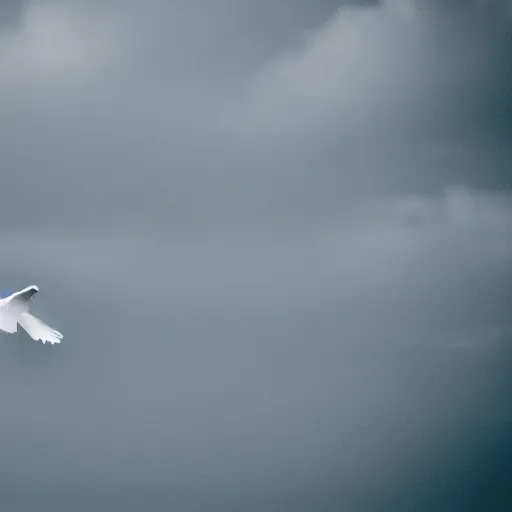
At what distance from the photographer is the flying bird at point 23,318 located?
444 inches

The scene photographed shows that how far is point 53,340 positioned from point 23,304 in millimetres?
710

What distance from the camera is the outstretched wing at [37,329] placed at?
1185 centimetres

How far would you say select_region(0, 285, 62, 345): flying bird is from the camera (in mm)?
11281

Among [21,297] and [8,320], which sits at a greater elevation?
[21,297]

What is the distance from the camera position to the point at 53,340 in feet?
39.1

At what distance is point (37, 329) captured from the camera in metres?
12.2

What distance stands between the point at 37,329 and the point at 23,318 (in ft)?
1.19

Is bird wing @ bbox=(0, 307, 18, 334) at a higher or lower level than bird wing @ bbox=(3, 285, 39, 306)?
lower

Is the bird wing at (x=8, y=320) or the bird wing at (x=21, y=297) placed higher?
the bird wing at (x=21, y=297)

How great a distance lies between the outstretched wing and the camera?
1185 centimetres

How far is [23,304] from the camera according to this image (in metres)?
11.8

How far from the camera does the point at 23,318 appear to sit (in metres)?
11.9
